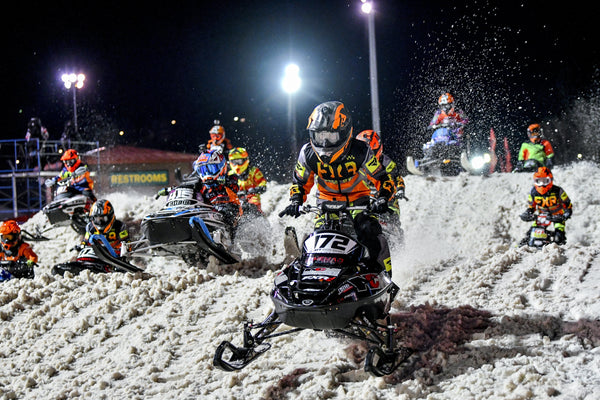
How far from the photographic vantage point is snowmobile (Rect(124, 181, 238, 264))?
8289mm

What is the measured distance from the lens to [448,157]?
14273mm

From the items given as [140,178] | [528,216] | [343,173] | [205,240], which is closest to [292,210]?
[343,173]

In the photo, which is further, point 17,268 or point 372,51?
point 372,51

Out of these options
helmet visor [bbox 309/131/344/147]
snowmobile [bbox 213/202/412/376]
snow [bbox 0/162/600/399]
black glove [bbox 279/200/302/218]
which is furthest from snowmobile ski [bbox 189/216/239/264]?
snowmobile [bbox 213/202/412/376]

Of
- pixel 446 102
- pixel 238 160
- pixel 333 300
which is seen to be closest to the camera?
pixel 333 300

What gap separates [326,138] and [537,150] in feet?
31.6

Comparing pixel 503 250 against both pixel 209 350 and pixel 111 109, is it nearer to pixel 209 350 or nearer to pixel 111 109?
pixel 209 350

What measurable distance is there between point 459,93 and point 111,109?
18639 millimetres

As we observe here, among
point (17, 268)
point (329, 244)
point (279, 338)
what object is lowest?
point (17, 268)

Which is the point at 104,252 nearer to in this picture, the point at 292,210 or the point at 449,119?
the point at 292,210

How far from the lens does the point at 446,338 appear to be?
4875 millimetres

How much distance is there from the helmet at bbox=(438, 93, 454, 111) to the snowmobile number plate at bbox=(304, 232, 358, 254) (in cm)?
1048

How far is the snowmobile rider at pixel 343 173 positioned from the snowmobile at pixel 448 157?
29.1ft

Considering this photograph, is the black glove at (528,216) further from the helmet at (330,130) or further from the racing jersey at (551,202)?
the helmet at (330,130)
